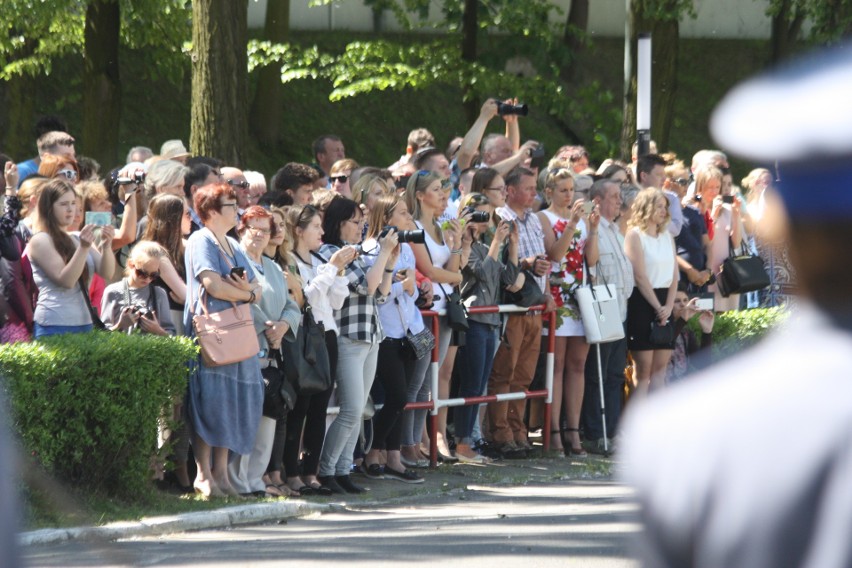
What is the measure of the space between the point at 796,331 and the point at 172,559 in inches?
264

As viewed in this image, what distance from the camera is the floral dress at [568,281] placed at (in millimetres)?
13055

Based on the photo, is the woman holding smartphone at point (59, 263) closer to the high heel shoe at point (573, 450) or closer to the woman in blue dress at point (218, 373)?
the woman in blue dress at point (218, 373)

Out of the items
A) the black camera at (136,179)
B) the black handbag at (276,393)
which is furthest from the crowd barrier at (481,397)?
the black camera at (136,179)

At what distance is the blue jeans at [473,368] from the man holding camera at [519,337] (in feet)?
0.93

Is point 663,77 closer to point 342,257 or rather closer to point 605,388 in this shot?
point 605,388

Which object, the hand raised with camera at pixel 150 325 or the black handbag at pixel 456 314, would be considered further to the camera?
the black handbag at pixel 456 314

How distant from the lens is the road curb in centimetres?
852

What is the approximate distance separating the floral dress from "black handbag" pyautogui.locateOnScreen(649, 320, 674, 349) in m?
0.86

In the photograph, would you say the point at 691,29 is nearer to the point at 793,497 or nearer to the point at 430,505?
the point at 430,505

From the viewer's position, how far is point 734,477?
1.78 meters

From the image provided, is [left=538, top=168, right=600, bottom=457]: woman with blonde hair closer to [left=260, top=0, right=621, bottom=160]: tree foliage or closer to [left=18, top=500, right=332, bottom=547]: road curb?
[left=18, top=500, right=332, bottom=547]: road curb

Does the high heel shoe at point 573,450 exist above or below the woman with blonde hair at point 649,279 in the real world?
below

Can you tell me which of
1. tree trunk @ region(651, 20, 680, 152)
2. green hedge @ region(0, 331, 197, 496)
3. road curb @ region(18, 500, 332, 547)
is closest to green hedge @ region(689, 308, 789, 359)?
road curb @ region(18, 500, 332, 547)

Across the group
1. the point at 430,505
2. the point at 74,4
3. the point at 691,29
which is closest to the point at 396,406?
the point at 430,505
